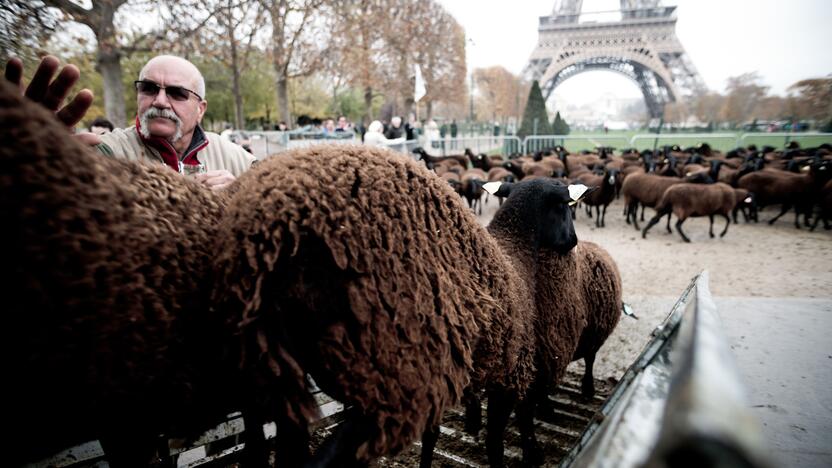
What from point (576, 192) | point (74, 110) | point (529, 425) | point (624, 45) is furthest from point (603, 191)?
point (624, 45)

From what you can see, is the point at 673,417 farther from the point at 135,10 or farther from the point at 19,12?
the point at 135,10

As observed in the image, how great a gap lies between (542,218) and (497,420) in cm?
137

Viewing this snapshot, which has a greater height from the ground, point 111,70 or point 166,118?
point 111,70

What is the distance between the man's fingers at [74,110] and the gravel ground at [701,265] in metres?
4.34

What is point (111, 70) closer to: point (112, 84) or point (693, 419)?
point (112, 84)

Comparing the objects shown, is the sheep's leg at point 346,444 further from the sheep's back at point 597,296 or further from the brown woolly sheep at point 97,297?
the sheep's back at point 597,296

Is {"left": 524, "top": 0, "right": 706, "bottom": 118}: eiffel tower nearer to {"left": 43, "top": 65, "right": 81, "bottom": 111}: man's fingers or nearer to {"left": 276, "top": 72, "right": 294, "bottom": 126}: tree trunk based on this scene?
{"left": 276, "top": 72, "right": 294, "bottom": 126}: tree trunk

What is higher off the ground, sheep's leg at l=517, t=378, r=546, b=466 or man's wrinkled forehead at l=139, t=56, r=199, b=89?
man's wrinkled forehead at l=139, t=56, r=199, b=89

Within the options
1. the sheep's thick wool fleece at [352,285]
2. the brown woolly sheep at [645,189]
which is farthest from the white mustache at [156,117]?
the brown woolly sheep at [645,189]

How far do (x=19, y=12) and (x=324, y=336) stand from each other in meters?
2.14

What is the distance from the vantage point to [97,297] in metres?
0.94

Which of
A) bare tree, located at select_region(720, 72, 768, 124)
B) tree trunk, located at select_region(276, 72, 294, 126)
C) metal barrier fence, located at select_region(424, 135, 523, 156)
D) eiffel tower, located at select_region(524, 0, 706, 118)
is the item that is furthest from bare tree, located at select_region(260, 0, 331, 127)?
bare tree, located at select_region(720, 72, 768, 124)

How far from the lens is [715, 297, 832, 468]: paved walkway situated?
1755mm

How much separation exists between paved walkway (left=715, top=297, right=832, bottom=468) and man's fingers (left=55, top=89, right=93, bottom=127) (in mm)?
3213
